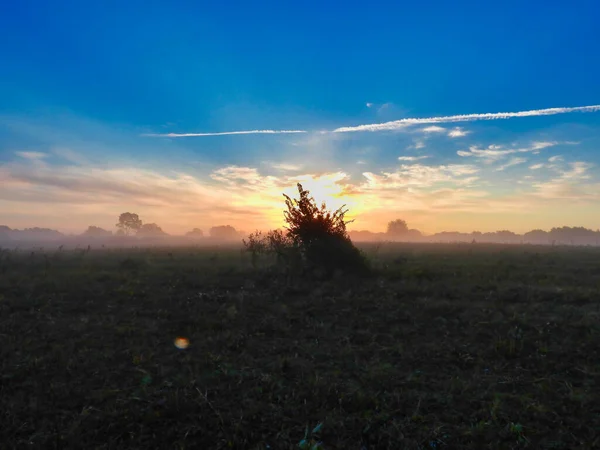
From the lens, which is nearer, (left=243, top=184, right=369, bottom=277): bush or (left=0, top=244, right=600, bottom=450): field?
(left=0, top=244, right=600, bottom=450): field

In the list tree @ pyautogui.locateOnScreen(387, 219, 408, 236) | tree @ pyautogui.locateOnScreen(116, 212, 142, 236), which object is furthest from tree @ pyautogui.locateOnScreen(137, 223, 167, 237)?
tree @ pyautogui.locateOnScreen(387, 219, 408, 236)

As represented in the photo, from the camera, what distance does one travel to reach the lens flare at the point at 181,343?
28.1 feet

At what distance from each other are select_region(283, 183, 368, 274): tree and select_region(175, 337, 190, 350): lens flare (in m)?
9.80

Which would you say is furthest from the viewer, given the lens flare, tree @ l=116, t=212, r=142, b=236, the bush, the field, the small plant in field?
tree @ l=116, t=212, r=142, b=236

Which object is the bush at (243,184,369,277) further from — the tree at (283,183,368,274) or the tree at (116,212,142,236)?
the tree at (116,212,142,236)

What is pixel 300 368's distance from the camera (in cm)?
728

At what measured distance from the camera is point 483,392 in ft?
20.2

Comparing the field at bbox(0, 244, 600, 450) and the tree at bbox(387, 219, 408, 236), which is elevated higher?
the tree at bbox(387, 219, 408, 236)

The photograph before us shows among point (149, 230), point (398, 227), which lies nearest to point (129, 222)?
point (149, 230)

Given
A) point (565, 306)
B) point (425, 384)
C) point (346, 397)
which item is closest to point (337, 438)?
point (346, 397)

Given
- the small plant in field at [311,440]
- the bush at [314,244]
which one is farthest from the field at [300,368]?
the bush at [314,244]

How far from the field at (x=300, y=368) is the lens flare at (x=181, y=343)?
5.8 inches

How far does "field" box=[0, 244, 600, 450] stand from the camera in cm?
504

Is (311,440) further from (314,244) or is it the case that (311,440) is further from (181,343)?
(314,244)
